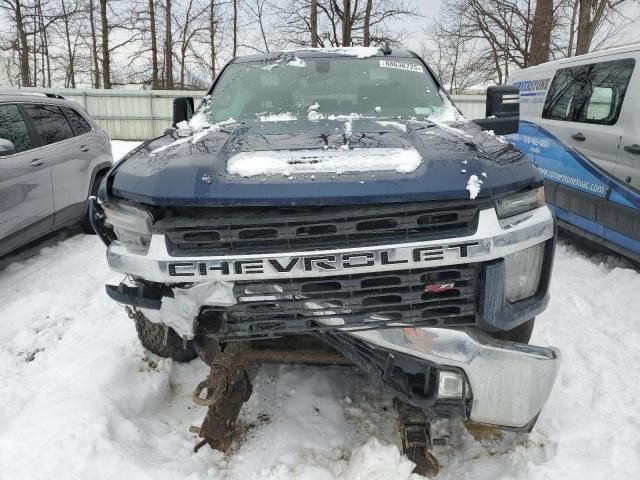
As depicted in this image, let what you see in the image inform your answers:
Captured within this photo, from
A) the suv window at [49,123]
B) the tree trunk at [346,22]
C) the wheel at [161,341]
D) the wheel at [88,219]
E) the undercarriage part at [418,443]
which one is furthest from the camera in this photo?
the tree trunk at [346,22]

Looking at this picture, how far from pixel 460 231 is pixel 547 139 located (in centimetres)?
427

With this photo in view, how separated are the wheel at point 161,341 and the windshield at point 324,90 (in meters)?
1.32

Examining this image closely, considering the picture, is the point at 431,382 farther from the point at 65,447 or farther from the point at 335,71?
the point at 335,71

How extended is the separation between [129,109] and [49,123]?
14404mm

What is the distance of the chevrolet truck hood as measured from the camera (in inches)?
75.8

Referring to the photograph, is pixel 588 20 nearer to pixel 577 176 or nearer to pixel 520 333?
pixel 577 176

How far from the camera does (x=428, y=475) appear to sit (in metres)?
2.22

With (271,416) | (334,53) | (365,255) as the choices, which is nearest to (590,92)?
(334,53)

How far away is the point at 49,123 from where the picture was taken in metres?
5.37

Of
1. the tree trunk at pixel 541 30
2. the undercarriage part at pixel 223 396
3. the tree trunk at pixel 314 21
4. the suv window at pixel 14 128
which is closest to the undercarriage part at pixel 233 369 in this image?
the undercarriage part at pixel 223 396

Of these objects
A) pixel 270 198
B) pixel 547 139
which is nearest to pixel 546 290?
pixel 270 198

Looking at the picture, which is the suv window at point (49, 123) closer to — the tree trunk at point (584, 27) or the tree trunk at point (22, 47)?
the tree trunk at point (584, 27)

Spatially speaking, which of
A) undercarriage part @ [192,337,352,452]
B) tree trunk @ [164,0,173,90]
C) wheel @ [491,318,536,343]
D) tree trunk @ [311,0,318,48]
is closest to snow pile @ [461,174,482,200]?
wheel @ [491,318,536,343]

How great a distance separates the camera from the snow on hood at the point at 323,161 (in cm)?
203
